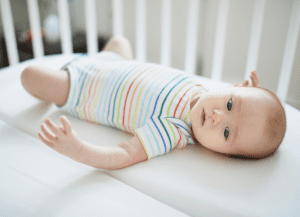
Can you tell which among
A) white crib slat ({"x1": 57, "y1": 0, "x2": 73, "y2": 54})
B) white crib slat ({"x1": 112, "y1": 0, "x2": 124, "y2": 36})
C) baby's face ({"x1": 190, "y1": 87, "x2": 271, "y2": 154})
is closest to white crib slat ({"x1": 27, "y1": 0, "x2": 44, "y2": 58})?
white crib slat ({"x1": 57, "y1": 0, "x2": 73, "y2": 54})

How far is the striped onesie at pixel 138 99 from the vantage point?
64 cm

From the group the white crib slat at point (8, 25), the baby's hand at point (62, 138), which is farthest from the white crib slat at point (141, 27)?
the baby's hand at point (62, 138)

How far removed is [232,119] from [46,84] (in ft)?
1.84

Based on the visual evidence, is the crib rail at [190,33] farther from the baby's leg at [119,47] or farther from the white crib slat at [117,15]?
the baby's leg at [119,47]

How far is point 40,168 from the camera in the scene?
21.8 inches

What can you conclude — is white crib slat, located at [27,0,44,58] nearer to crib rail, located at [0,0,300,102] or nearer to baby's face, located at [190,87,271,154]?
crib rail, located at [0,0,300,102]

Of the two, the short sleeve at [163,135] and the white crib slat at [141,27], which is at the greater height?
the white crib slat at [141,27]

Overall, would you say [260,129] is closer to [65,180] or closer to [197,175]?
[197,175]

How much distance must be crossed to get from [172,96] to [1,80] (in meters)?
0.69

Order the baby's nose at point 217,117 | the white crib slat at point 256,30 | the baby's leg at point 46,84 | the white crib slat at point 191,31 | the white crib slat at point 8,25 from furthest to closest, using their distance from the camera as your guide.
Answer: the white crib slat at point 8,25 < the white crib slat at point 191,31 < the white crib slat at point 256,30 < the baby's leg at point 46,84 < the baby's nose at point 217,117

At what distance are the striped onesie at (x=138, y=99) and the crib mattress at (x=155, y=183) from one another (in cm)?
5

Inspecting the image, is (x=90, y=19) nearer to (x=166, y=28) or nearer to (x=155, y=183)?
(x=166, y=28)

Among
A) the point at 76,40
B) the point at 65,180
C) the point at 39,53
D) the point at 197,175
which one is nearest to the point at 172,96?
the point at 197,175

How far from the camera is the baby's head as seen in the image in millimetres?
555
